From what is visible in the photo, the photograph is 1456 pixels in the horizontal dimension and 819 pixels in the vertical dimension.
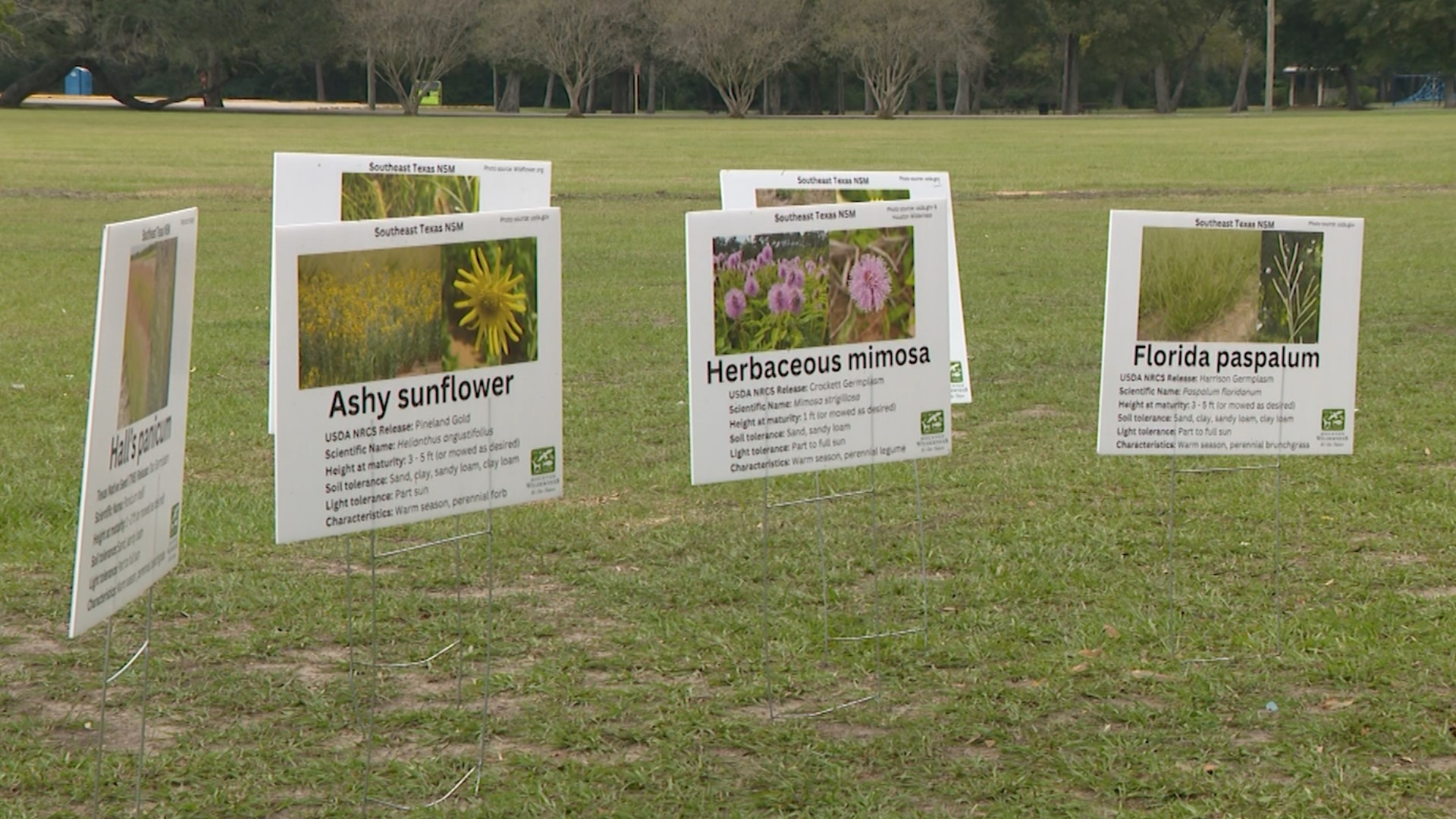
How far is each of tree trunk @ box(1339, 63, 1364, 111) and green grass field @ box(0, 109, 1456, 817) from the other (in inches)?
3241

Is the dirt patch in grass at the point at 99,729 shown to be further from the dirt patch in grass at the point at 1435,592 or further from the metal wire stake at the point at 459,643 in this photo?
the dirt patch in grass at the point at 1435,592

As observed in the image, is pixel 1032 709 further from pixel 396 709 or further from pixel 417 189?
pixel 417 189

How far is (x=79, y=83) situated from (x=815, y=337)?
10318 centimetres

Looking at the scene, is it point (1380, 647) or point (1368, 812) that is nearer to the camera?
point (1368, 812)

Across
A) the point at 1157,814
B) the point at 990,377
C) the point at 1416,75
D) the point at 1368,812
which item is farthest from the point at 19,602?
the point at 1416,75

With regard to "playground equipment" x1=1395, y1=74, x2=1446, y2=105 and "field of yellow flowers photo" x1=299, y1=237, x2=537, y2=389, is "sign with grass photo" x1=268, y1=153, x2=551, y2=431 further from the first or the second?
"playground equipment" x1=1395, y1=74, x2=1446, y2=105

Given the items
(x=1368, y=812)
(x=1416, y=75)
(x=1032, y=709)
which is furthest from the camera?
(x=1416, y=75)

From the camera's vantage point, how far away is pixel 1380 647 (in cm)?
589

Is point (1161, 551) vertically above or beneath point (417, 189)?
beneath

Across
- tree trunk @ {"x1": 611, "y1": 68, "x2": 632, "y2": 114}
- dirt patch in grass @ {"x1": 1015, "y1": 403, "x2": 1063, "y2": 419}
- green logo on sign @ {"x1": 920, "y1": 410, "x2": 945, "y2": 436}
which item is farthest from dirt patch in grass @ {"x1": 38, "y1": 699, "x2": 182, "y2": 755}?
tree trunk @ {"x1": 611, "y1": 68, "x2": 632, "y2": 114}

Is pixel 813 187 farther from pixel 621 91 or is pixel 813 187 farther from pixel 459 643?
pixel 621 91

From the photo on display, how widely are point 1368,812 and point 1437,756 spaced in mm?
523

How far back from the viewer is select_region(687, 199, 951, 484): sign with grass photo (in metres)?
4.96

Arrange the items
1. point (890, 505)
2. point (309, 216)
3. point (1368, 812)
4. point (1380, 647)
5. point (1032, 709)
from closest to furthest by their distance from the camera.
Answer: point (1368, 812) → point (1032, 709) → point (1380, 647) → point (309, 216) → point (890, 505)
